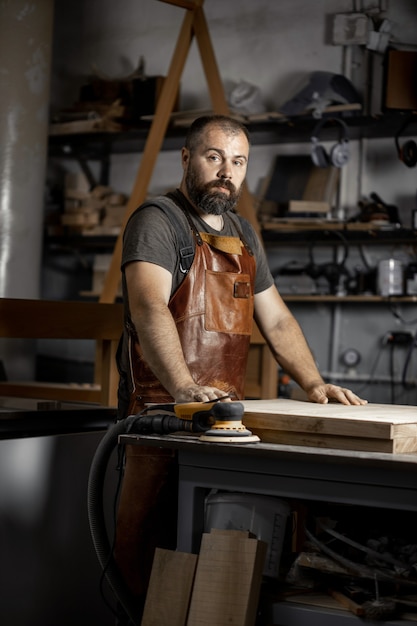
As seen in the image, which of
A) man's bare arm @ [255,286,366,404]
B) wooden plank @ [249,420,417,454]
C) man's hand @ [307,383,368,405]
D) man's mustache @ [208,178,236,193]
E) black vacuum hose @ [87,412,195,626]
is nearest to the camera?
wooden plank @ [249,420,417,454]

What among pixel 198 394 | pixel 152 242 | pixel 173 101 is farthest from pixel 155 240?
pixel 173 101

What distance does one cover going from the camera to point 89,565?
3.03 m

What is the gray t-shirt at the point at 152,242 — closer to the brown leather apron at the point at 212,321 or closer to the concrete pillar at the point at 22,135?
the brown leather apron at the point at 212,321

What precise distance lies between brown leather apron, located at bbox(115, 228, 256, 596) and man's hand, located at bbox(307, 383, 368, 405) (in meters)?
0.26

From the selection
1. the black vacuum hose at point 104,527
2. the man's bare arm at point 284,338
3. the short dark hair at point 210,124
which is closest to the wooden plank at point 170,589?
the black vacuum hose at point 104,527

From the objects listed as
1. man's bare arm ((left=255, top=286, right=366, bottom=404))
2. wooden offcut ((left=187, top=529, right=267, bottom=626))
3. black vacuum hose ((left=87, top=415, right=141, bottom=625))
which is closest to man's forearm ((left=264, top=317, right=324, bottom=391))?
man's bare arm ((left=255, top=286, right=366, bottom=404))

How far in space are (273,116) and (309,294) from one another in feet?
3.75

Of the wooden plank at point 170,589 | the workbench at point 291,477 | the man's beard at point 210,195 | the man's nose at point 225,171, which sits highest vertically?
the man's nose at point 225,171

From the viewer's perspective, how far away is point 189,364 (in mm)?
2578

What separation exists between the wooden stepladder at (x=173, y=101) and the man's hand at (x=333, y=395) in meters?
1.92

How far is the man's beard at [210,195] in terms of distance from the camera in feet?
8.79

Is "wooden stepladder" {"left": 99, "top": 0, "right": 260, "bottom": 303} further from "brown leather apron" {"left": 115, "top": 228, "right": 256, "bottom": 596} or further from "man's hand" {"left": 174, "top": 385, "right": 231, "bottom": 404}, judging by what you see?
"man's hand" {"left": 174, "top": 385, "right": 231, "bottom": 404}

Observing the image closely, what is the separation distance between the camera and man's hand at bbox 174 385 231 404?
2.11m

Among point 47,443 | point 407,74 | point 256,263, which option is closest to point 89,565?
point 47,443
